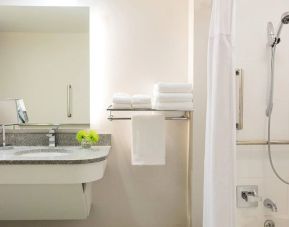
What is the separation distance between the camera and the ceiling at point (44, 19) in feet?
6.46

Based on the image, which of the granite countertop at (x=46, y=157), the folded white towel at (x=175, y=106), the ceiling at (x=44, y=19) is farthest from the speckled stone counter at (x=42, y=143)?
the ceiling at (x=44, y=19)

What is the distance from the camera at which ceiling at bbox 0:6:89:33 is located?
6.46 ft

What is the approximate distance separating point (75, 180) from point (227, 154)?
86 cm

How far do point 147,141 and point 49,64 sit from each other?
957mm

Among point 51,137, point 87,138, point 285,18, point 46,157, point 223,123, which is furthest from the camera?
point 51,137

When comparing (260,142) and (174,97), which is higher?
(174,97)

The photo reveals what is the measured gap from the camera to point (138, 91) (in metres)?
2.02

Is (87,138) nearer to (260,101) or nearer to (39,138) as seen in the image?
(39,138)

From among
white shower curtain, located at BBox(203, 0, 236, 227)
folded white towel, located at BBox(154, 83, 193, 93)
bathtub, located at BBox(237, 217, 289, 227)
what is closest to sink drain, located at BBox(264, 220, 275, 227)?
bathtub, located at BBox(237, 217, 289, 227)

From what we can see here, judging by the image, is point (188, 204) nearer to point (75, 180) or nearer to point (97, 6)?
point (75, 180)

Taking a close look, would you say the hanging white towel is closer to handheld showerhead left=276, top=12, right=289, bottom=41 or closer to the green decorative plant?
the green decorative plant

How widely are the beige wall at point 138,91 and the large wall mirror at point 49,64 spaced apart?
110 millimetres

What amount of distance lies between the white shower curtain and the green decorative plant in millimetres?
871

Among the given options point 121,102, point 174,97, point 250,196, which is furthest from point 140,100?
point 250,196
